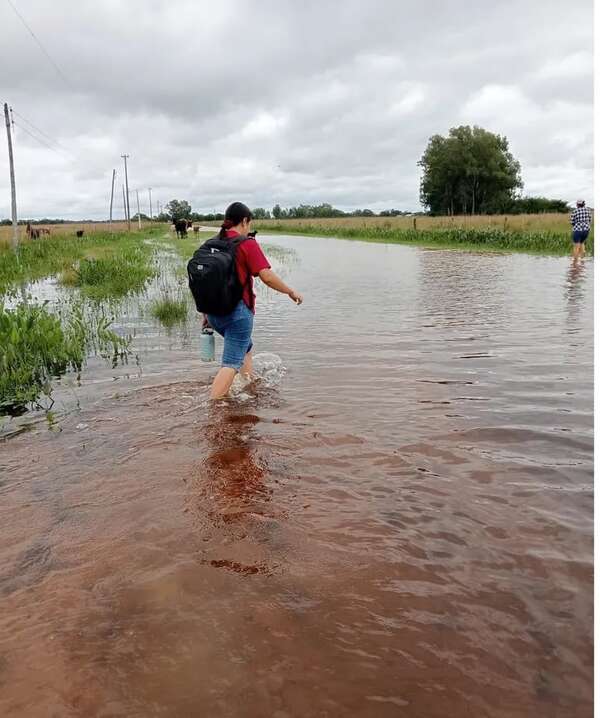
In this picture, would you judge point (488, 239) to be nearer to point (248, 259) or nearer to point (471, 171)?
point (248, 259)

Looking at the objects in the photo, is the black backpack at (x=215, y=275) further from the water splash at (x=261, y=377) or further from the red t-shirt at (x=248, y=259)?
the water splash at (x=261, y=377)

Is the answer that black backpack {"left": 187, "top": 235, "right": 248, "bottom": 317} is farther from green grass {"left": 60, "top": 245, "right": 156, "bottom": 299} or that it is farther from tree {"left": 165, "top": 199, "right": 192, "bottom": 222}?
tree {"left": 165, "top": 199, "right": 192, "bottom": 222}

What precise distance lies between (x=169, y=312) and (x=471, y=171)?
78.4m

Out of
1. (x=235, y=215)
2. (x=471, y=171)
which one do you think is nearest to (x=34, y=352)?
(x=235, y=215)

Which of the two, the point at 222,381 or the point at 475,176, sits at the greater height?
the point at 475,176

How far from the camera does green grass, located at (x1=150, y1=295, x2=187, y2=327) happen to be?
32.6 feet

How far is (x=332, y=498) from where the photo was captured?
329cm

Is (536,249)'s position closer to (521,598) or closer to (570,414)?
(570,414)

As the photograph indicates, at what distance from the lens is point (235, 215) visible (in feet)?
15.3

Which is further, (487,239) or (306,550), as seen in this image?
(487,239)

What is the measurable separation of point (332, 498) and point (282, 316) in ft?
24.8

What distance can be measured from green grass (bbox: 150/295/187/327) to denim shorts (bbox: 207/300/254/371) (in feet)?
16.2

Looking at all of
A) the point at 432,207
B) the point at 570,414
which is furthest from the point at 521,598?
the point at 432,207

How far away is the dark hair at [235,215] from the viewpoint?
4.64 metres
